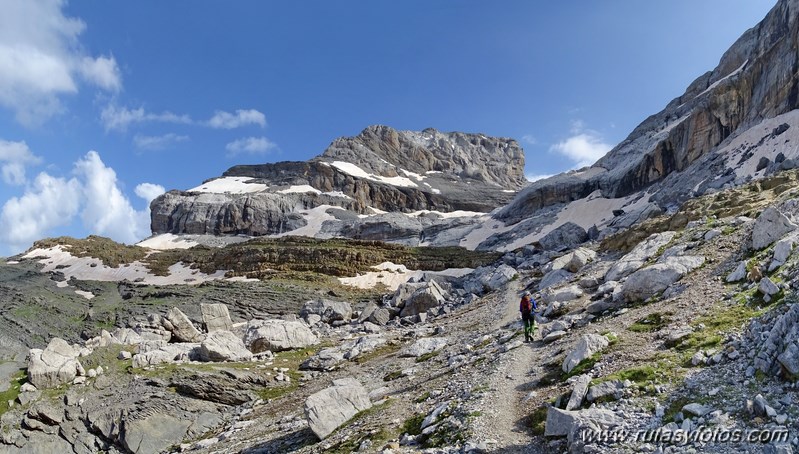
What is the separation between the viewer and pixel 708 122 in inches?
3231

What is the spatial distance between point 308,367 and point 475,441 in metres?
20.7

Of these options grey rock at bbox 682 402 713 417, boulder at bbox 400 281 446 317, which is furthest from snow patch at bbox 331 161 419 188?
grey rock at bbox 682 402 713 417

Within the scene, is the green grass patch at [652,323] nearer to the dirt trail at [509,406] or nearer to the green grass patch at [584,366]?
the green grass patch at [584,366]

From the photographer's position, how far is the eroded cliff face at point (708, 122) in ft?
223

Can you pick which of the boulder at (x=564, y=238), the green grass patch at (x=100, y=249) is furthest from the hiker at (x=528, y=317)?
the green grass patch at (x=100, y=249)

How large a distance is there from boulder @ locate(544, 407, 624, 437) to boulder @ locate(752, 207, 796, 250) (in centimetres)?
1366

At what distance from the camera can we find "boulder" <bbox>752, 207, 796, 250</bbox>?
18359 millimetres

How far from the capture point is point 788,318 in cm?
995

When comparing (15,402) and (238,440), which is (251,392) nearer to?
(238,440)

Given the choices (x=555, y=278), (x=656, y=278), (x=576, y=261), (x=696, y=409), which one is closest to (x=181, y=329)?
(x=555, y=278)

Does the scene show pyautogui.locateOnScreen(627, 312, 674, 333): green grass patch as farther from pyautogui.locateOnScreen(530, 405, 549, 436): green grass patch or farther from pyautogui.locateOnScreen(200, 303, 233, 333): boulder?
pyautogui.locateOnScreen(200, 303, 233, 333): boulder

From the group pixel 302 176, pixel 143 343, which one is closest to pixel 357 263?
pixel 143 343

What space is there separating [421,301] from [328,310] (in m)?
10.1

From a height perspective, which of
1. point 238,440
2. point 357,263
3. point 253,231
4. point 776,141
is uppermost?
point 253,231
